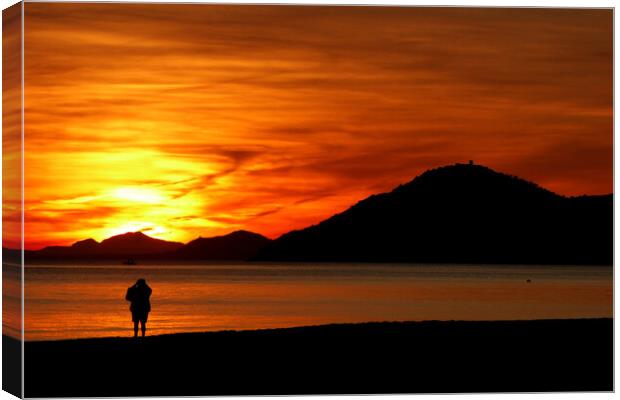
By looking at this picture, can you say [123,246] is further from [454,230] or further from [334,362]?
[454,230]

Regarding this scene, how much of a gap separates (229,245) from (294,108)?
8.19 feet

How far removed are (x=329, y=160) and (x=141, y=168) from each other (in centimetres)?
223

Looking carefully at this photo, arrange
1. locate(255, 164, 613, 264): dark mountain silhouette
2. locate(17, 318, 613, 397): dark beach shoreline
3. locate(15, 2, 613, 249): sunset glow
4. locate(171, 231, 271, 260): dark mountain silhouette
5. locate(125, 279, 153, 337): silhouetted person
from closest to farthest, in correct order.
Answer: locate(15, 2, 613, 249): sunset glow
locate(17, 318, 613, 397): dark beach shoreline
locate(255, 164, 613, 264): dark mountain silhouette
locate(171, 231, 271, 260): dark mountain silhouette
locate(125, 279, 153, 337): silhouetted person

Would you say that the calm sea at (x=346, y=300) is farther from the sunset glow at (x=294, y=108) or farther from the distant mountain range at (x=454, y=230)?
the sunset glow at (x=294, y=108)

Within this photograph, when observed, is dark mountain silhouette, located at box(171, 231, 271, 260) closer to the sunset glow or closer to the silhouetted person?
the sunset glow

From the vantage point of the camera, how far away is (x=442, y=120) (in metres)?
14.9

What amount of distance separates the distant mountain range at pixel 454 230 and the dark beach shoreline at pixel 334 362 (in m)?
1.13

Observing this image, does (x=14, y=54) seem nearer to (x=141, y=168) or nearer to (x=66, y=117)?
(x=66, y=117)

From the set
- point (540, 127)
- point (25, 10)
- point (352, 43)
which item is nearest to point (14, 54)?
A: point (25, 10)

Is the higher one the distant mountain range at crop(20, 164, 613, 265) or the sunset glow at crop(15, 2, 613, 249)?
the sunset glow at crop(15, 2, 613, 249)

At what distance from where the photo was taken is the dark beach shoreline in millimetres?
14195

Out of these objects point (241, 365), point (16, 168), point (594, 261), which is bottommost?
point (241, 365)

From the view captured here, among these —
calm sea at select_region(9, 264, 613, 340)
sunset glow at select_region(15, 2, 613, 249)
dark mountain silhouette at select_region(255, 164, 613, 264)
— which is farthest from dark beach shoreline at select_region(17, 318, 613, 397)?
sunset glow at select_region(15, 2, 613, 249)

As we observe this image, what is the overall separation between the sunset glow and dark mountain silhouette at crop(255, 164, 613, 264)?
38cm
